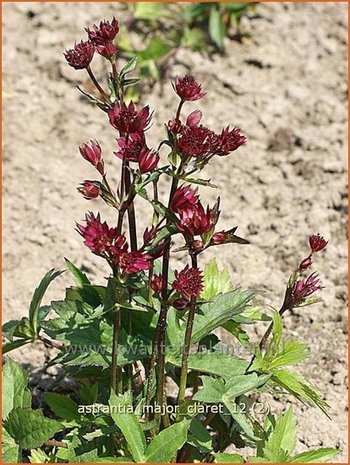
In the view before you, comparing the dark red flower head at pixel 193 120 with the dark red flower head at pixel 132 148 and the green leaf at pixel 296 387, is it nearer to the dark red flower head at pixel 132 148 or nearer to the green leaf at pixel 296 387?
the dark red flower head at pixel 132 148

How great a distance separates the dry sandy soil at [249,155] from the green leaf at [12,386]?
2.03 ft

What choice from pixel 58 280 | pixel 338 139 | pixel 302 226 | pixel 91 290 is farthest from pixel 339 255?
pixel 91 290

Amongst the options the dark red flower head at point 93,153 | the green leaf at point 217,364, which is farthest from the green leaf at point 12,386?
the dark red flower head at point 93,153

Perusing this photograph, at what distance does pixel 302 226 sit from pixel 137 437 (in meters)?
1.81

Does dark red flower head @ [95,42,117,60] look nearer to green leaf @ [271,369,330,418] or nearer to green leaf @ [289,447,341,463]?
green leaf @ [271,369,330,418]

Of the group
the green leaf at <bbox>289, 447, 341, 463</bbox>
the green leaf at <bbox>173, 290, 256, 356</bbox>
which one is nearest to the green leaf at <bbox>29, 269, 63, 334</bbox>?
the green leaf at <bbox>173, 290, 256, 356</bbox>

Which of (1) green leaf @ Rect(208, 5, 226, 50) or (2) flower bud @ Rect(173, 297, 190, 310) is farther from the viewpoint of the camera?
(1) green leaf @ Rect(208, 5, 226, 50)

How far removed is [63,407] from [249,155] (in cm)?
198

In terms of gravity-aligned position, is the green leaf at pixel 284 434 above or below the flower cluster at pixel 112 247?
below

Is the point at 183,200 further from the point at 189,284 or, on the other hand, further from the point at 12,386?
the point at 12,386

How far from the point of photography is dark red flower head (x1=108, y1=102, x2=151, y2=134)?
1.98m

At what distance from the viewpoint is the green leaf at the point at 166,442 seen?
2158 millimetres

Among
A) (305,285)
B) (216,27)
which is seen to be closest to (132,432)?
(305,285)

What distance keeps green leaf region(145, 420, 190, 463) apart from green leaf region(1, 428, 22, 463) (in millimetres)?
369
